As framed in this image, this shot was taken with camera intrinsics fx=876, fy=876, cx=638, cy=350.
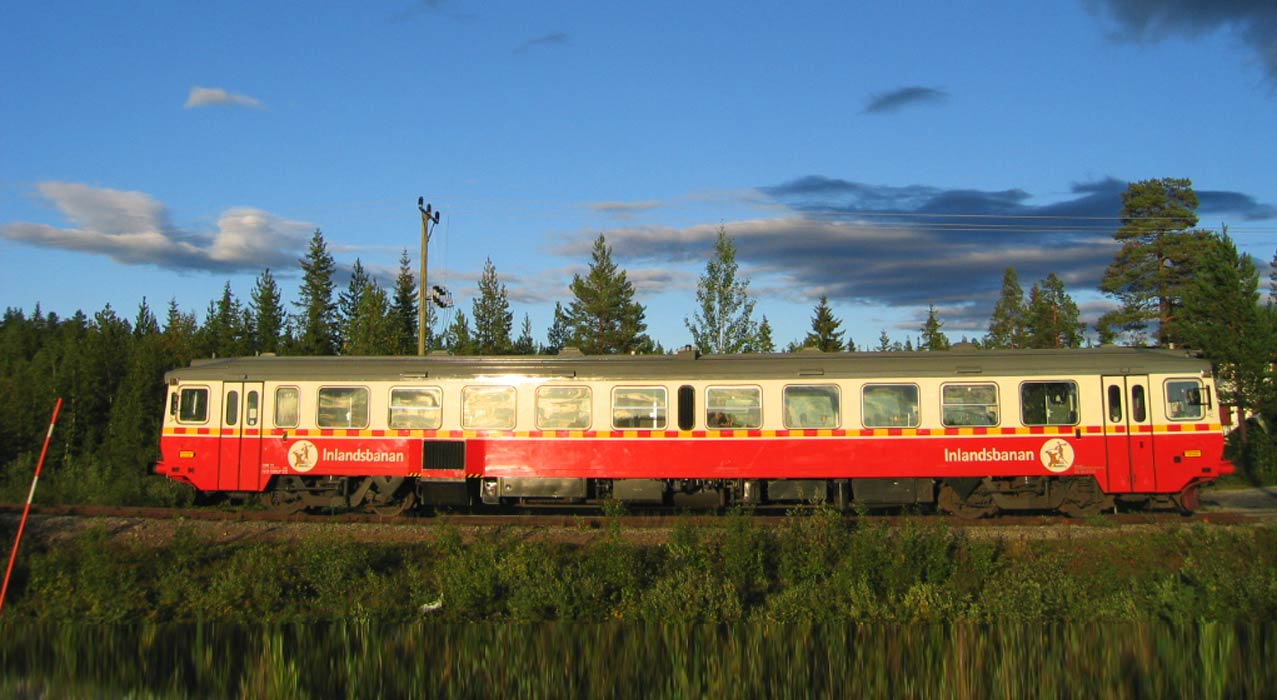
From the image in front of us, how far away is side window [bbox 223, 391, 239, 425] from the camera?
695 inches

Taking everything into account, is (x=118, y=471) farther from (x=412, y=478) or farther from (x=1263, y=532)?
(x=1263, y=532)

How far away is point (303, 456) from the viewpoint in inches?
686

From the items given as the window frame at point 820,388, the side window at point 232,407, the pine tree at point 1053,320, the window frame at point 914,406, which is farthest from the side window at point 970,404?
the pine tree at point 1053,320

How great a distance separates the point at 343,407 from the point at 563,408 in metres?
4.44

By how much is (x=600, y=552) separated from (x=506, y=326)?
1924 inches

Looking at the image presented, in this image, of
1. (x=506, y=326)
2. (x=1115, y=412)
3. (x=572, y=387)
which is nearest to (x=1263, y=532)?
(x=1115, y=412)

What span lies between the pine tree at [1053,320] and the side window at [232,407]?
5685 cm

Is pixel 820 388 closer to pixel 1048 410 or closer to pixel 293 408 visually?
pixel 1048 410

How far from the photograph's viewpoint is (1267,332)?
1251 inches

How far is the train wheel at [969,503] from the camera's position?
54.6 ft

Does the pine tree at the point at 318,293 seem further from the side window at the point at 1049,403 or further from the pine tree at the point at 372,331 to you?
the side window at the point at 1049,403

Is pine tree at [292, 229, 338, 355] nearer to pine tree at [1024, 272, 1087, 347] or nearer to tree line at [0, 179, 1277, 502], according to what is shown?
tree line at [0, 179, 1277, 502]

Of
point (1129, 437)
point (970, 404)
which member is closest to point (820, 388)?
point (970, 404)

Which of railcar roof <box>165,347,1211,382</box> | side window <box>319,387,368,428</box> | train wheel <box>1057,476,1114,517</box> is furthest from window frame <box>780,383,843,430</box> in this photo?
side window <box>319,387,368,428</box>
